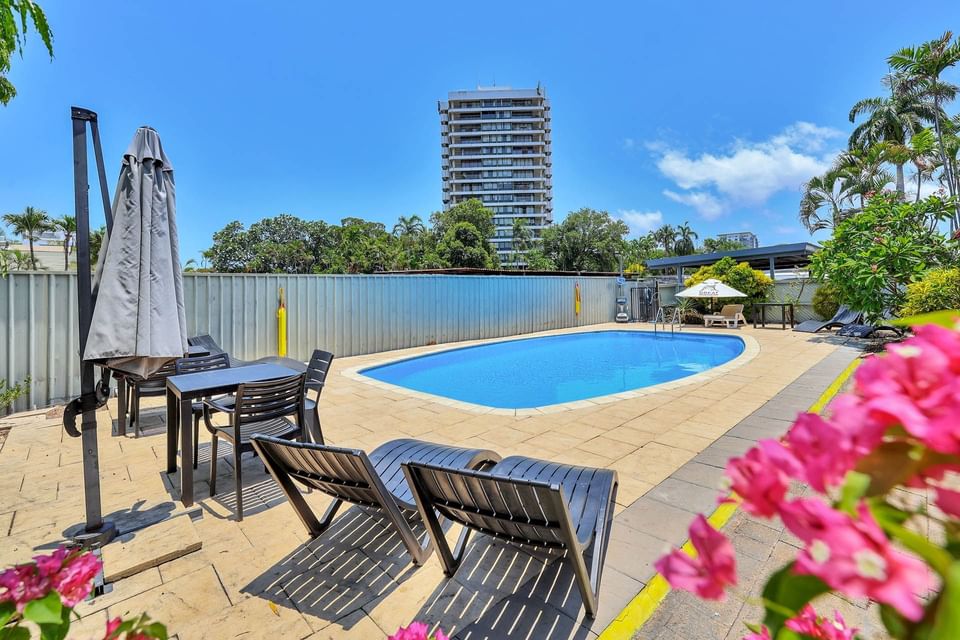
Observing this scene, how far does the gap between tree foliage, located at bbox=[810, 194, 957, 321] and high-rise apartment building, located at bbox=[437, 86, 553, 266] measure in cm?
5962

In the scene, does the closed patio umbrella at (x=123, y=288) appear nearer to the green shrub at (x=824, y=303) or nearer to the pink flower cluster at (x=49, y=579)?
the pink flower cluster at (x=49, y=579)

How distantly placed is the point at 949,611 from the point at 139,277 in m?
3.22

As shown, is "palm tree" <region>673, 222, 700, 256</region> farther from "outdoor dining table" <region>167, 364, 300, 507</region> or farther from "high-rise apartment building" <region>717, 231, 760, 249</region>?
"outdoor dining table" <region>167, 364, 300, 507</region>

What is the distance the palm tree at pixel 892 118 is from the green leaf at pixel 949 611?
23836 millimetres

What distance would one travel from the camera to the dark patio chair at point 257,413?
2.90 metres

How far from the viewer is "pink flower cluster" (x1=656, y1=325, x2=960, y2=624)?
32 cm

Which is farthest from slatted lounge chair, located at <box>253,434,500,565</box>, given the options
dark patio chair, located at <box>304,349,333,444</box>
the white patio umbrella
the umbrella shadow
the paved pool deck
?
the white patio umbrella

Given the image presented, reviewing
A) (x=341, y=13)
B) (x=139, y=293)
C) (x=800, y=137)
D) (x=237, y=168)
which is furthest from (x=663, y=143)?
(x=139, y=293)

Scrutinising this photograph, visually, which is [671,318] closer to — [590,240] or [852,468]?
[852,468]

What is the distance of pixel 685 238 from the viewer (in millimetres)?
55969

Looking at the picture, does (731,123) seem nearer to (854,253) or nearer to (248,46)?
(854,253)

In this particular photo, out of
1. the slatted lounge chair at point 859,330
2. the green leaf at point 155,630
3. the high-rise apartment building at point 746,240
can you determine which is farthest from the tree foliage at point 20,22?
the high-rise apartment building at point 746,240

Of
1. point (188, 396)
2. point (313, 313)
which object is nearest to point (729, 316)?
point (313, 313)

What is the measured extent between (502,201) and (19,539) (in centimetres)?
6990
